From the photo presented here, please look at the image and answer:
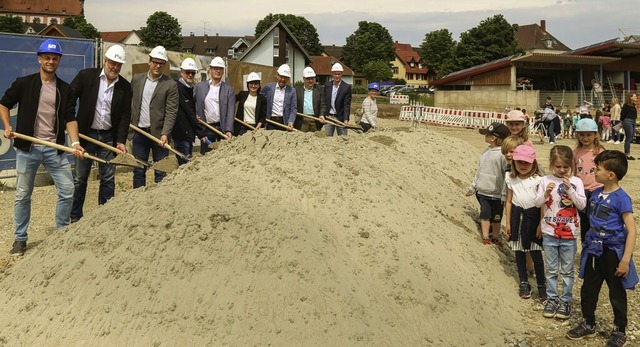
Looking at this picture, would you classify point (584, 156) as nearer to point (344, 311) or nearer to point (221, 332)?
point (344, 311)

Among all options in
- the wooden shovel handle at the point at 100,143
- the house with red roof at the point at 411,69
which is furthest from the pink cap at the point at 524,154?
the house with red roof at the point at 411,69

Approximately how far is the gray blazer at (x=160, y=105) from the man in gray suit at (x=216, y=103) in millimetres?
875

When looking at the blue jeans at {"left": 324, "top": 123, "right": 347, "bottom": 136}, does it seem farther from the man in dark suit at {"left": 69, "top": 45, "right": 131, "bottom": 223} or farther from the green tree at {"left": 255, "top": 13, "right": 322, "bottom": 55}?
the green tree at {"left": 255, "top": 13, "right": 322, "bottom": 55}

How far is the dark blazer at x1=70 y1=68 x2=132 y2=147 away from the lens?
5.91m

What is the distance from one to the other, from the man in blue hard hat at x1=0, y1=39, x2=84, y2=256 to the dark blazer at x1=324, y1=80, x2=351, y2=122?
15.8ft

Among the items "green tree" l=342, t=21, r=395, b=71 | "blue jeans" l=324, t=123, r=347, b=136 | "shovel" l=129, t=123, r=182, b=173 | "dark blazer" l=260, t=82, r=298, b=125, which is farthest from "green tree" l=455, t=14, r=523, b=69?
"shovel" l=129, t=123, r=182, b=173

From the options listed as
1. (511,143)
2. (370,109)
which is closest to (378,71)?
(370,109)

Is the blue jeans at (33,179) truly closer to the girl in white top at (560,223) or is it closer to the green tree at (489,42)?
the girl in white top at (560,223)

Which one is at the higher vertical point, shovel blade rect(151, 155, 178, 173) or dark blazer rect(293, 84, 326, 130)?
dark blazer rect(293, 84, 326, 130)

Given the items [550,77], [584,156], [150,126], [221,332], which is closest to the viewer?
[221,332]

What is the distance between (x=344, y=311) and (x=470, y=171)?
6.94m

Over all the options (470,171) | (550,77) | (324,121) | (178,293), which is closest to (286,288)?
(178,293)

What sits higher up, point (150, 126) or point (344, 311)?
point (150, 126)

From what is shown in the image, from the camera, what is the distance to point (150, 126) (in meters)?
6.66
